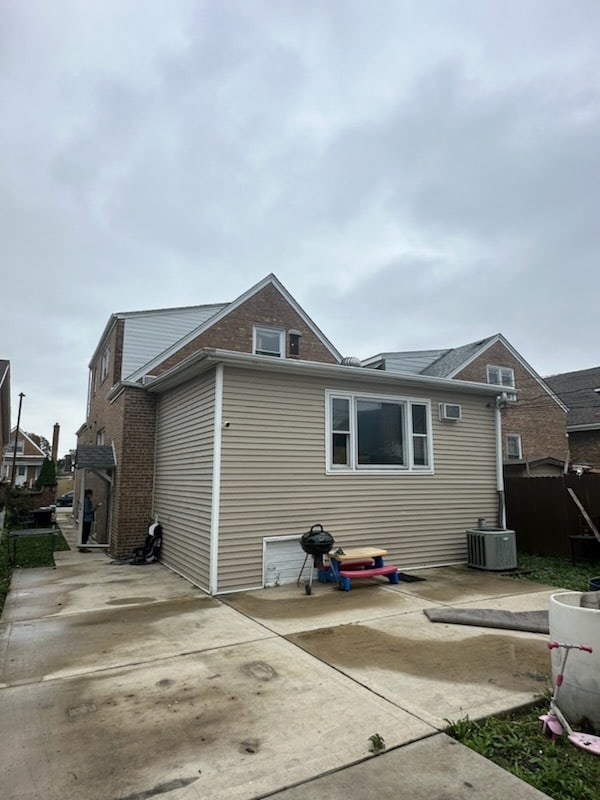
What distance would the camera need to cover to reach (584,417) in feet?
70.1

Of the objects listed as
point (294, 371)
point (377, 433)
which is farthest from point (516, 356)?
point (294, 371)

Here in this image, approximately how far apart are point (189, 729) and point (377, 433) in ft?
20.2

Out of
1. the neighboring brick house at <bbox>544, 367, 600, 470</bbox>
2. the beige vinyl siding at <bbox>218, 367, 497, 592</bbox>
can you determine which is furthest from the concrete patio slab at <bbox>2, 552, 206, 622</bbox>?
the neighboring brick house at <bbox>544, 367, 600, 470</bbox>

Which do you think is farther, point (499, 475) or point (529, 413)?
point (529, 413)

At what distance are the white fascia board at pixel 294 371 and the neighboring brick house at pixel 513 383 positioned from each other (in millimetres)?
9687

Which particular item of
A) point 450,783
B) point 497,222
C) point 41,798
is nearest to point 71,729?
point 41,798

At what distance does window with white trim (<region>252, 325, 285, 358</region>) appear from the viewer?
1474 centimetres

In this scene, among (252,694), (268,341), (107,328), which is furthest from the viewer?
(268,341)

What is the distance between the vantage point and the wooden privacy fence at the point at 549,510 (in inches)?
365

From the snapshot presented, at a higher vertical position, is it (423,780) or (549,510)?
(549,510)

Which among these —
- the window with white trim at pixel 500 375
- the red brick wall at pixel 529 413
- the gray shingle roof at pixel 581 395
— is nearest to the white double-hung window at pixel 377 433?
the red brick wall at pixel 529 413

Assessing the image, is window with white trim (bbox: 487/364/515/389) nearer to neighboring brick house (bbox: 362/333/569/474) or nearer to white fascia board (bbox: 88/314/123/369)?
neighboring brick house (bbox: 362/333/569/474)

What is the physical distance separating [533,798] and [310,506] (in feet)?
18.1

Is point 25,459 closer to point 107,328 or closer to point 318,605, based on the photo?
point 107,328
